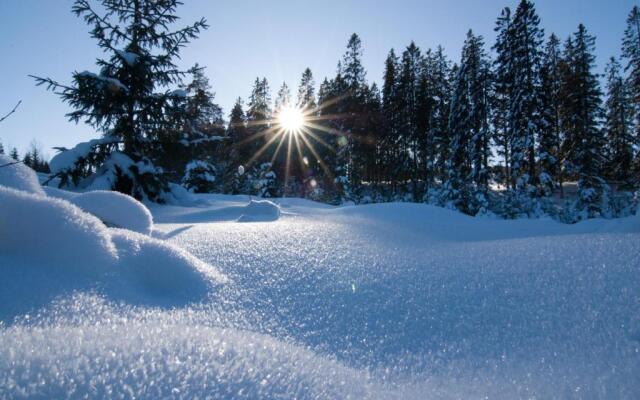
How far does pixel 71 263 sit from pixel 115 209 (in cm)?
158

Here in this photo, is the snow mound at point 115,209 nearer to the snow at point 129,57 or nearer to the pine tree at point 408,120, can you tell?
the snow at point 129,57

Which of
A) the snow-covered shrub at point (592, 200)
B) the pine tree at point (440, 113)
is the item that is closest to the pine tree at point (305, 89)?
the pine tree at point (440, 113)

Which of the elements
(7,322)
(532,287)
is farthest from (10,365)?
(532,287)

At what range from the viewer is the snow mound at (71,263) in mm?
1158

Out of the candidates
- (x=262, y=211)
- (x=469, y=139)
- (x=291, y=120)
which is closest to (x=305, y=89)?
(x=291, y=120)

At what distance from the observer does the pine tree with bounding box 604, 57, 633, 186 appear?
2705 cm

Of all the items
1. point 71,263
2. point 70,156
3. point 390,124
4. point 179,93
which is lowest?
point 71,263

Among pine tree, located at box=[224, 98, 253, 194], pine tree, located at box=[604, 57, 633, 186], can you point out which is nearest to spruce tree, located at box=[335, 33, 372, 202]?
pine tree, located at box=[224, 98, 253, 194]

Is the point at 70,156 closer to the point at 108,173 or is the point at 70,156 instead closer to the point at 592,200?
the point at 108,173

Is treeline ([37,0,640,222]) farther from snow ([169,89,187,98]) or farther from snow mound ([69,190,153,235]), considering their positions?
snow mound ([69,190,153,235])

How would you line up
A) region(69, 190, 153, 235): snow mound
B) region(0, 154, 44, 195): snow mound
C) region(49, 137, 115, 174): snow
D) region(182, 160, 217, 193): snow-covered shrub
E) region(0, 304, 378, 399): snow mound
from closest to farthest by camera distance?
region(0, 304, 378, 399): snow mound
region(0, 154, 44, 195): snow mound
region(69, 190, 153, 235): snow mound
region(49, 137, 115, 174): snow
region(182, 160, 217, 193): snow-covered shrub

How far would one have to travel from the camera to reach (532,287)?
67.3 inches

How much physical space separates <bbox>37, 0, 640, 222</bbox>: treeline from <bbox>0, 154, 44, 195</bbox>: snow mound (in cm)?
633

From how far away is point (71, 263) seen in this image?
135 centimetres
